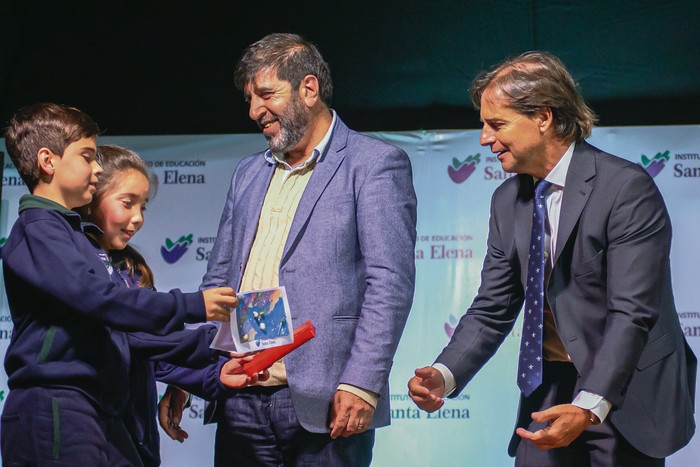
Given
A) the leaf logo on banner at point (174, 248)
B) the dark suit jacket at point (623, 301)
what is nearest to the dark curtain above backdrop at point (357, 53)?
the leaf logo on banner at point (174, 248)

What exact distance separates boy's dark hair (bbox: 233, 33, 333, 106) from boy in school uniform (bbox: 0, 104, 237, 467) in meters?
0.77

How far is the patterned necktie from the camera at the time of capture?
8.34ft

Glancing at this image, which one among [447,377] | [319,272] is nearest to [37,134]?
[319,272]

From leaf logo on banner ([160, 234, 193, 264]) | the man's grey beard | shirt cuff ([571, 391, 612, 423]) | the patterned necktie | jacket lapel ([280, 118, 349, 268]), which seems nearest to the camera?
shirt cuff ([571, 391, 612, 423])

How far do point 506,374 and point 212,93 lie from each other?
221 cm

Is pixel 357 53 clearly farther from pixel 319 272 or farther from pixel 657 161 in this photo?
pixel 319 272

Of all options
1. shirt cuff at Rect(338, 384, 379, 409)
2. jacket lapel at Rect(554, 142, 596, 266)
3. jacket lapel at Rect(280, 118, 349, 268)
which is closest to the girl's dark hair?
jacket lapel at Rect(280, 118, 349, 268)

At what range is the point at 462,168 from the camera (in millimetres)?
5113

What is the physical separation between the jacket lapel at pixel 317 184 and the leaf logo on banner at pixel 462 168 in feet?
7.11

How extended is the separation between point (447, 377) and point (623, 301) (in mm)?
584

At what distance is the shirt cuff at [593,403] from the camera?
2.26m

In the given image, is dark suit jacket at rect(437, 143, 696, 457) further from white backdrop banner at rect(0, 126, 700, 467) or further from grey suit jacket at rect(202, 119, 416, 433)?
white backdrop banner at rect(0, 126, 700, 467)

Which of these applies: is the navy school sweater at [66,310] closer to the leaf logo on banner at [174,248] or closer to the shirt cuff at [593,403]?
the shirt cuff at [593,403]

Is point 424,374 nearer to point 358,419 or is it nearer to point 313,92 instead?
point 358,419
